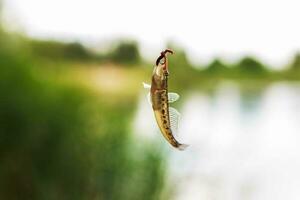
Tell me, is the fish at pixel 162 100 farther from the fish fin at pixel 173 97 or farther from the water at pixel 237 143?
the water at pixel 237 143

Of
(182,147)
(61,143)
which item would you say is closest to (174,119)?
(182,147)

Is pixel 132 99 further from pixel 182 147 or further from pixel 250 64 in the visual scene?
pixel 182 147

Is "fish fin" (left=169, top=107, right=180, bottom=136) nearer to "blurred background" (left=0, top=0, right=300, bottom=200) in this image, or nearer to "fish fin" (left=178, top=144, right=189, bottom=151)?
"fish fin" (left=178, top=144, right=189, bottom=151)

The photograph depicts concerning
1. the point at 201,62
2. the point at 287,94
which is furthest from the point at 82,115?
the point at 287,94

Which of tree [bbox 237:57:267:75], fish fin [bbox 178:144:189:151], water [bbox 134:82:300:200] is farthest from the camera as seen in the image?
water [bbox 134:82:300:200]

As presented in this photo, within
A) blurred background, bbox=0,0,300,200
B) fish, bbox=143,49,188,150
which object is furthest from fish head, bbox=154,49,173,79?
blurred background, bbox=0,0,300,200

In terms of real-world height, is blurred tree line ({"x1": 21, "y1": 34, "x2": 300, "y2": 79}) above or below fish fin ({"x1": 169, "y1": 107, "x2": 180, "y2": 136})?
below
